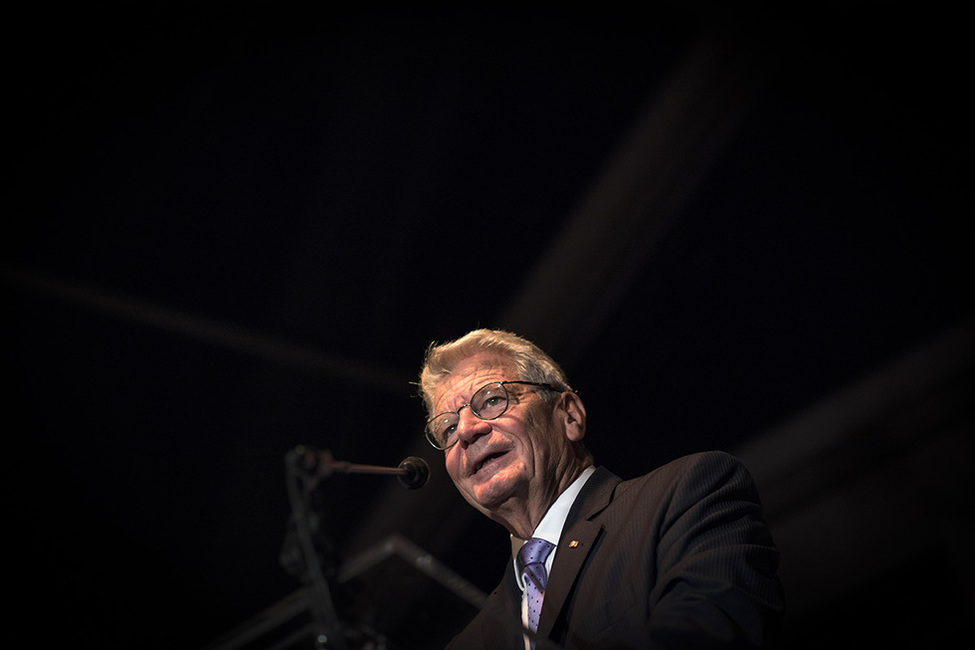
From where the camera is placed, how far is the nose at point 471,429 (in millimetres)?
2275

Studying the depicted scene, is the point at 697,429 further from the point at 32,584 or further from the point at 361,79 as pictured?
the point at 32,584

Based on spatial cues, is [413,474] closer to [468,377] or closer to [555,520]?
[555,520]

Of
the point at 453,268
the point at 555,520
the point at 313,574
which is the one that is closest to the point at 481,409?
the point at 555,520

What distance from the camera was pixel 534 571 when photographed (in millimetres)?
1932

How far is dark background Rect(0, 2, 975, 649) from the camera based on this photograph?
3053 mm

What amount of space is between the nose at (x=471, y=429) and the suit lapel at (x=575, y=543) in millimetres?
376

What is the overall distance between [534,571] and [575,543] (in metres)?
0.20

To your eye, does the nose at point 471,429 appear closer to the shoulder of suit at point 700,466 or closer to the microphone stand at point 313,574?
the shoulder of suit at point 700,466

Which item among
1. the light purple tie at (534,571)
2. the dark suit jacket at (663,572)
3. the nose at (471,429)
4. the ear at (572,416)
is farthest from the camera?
the ear at (572,416)

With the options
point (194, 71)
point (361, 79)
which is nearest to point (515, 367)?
point (361, 79)

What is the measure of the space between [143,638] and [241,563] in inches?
24.9

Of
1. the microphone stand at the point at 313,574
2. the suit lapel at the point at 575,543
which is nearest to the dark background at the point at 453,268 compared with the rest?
the suit lapel at the point at 575,543

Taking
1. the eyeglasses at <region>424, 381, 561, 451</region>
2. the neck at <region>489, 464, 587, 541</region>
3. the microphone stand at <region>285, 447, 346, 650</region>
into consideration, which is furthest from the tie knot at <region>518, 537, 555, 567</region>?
the microphone stand at <region>285, 447, 346, 650</region>

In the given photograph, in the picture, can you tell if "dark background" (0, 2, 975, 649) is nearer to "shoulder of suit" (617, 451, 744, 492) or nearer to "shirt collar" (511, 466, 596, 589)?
"shirt collar" (511, 466, 596, 589)
